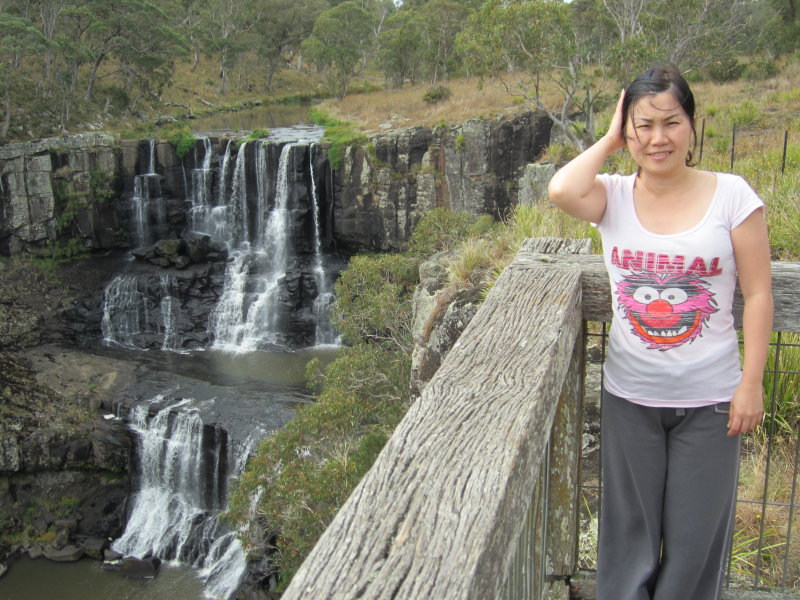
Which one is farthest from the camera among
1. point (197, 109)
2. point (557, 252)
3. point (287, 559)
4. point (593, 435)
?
point (197, 109)

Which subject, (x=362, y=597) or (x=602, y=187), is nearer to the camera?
(x=362, y=597)

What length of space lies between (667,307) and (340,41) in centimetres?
4445

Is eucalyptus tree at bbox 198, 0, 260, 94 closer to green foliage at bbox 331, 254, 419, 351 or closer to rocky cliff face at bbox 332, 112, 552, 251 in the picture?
rocky cliff face at bbox 332, 112, 552, 251

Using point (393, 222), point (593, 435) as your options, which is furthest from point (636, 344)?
point (393, 222)

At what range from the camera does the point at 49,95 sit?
2959 centimetres

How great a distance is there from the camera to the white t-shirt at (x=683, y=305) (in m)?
1.81

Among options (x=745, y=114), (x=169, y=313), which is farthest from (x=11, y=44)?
(x=745, y=114)

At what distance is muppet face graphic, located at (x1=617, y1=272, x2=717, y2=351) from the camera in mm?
1844

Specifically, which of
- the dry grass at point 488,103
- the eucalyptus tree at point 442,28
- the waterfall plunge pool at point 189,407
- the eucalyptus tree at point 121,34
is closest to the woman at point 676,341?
the waterfall plunge pool at point 189,407

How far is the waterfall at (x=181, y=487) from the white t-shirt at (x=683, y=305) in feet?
46.5

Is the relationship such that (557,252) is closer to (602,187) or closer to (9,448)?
(602,187)

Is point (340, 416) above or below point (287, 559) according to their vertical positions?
above

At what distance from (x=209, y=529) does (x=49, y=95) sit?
21695mm

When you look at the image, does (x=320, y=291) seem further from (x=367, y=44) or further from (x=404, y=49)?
(x=367, y=44)
